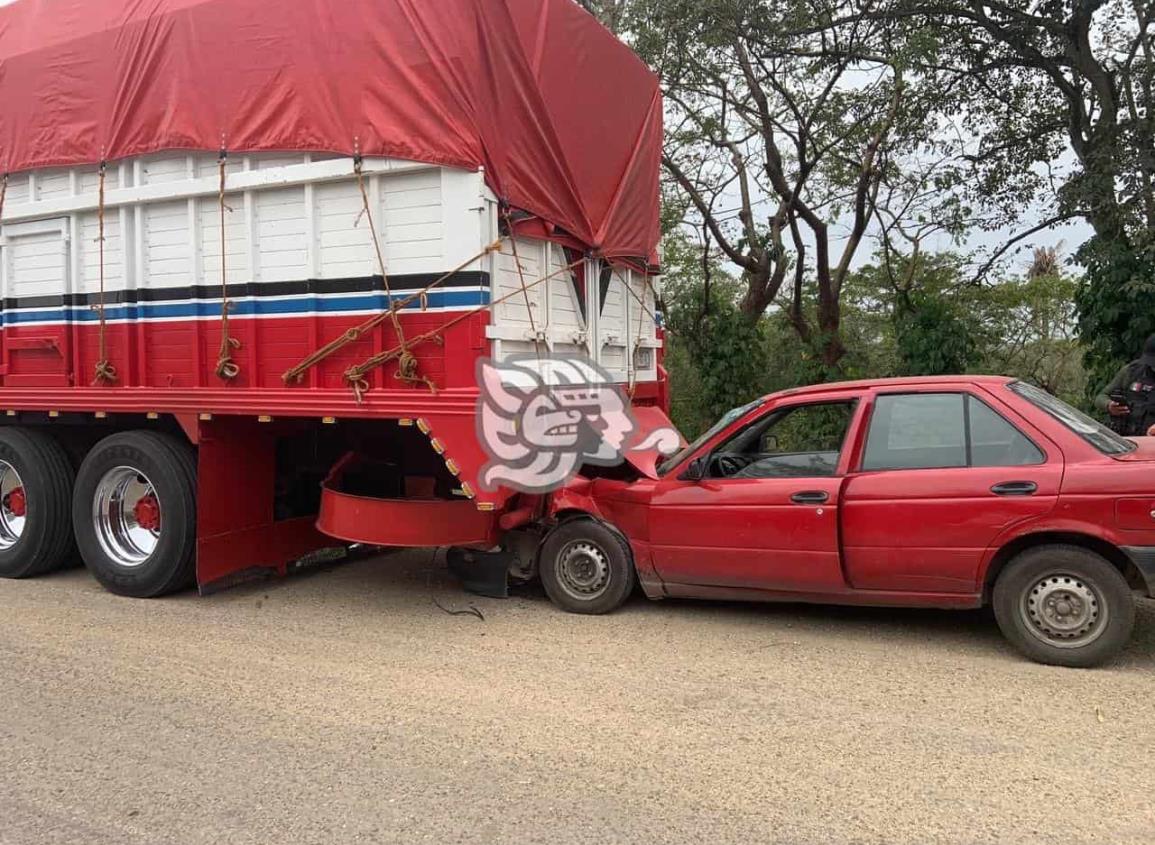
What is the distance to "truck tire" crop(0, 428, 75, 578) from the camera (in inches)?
279

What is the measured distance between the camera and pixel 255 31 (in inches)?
229

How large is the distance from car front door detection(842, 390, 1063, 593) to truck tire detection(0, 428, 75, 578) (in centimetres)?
605

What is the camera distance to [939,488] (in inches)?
188

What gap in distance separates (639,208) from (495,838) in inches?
209

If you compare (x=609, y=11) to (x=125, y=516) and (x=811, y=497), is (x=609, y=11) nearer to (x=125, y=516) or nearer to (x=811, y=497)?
(x=125, y=516)

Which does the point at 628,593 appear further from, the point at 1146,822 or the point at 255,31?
the point at 255,31

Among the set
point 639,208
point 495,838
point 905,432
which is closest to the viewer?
point 495,838

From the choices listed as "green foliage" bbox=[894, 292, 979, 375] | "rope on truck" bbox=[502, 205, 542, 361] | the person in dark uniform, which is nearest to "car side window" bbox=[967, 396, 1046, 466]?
"rope on truck" bbox=[502, 205, 542, 361]

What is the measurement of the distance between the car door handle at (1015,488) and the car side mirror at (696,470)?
162 centimetres

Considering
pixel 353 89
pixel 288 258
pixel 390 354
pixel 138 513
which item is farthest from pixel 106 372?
pixel 353 89

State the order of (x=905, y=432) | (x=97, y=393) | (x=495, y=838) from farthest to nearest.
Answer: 1. (x=97, y=393)
2. (x=905, y=432)
3. (x=495, y=838)

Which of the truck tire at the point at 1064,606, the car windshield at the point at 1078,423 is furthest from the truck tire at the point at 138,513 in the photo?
the car windshield at the point at 1078,423

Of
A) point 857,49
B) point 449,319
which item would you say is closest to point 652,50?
point 857,49

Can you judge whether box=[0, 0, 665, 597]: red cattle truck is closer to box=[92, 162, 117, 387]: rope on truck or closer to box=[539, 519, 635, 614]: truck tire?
box=[92, 162, 117, 387]: rope on truck
